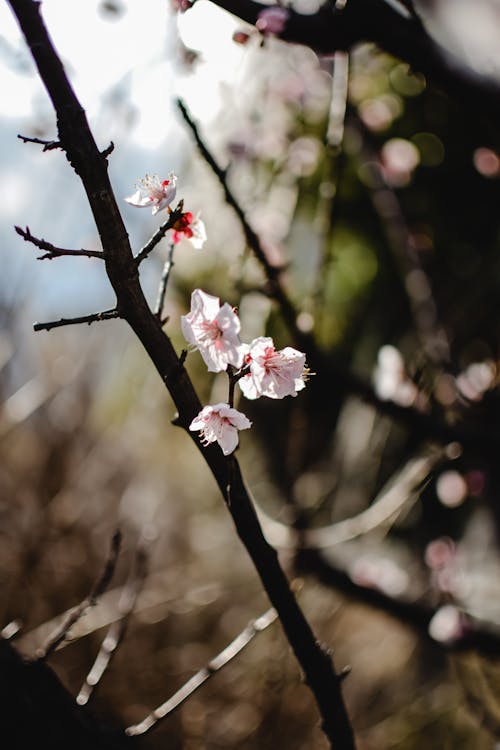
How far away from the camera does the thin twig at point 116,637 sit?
0.85 meters

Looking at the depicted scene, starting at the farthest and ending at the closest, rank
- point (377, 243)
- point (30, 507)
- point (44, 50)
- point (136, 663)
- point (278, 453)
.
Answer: point (278, 453) < point (377, 243) < point (30, 507) < point (136, 663) < point (44, 50)

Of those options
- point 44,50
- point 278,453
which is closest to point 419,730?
point 278,453

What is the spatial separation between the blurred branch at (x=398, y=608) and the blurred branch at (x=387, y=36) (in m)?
1.34

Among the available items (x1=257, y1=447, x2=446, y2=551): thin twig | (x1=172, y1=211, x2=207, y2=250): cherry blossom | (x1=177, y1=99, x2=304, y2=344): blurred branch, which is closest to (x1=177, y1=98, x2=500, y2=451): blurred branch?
(x1=177, y1=99, x2=304, y2=344): blurred branch

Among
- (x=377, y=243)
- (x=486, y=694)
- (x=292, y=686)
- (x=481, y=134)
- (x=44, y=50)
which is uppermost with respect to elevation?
(x=44, y=50)

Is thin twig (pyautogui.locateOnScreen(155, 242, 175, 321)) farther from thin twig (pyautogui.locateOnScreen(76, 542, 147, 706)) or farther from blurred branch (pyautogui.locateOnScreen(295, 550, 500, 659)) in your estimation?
blurred branch (pyautogui.locateOnScreen(295, 550, 500, 659))

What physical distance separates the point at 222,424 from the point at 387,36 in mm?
777

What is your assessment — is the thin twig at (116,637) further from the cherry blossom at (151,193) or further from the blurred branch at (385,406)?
the cherry blossom at (151,193)

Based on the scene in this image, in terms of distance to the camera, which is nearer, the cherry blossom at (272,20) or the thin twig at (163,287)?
the thin twig at (163,287)

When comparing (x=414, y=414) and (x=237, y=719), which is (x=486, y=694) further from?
(x=414, y=414)

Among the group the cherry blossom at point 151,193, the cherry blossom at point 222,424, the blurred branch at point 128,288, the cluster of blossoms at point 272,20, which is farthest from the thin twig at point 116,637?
the cluster of blossoms at point 272,20

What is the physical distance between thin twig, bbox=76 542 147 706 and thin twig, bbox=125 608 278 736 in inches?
3.7

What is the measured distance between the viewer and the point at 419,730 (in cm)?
241

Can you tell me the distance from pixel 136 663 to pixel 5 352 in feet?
5.22
